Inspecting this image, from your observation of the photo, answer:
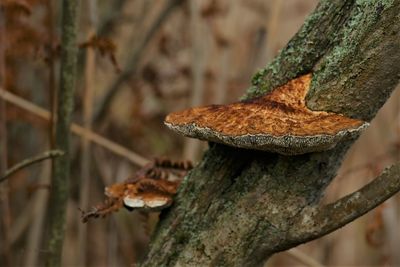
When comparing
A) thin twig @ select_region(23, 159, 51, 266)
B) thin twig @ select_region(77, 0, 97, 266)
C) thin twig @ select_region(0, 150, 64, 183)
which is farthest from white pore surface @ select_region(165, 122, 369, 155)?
thin twig @ select_region(23, 159, 51, 266)

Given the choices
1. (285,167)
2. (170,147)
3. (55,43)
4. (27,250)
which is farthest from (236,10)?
(285,167)

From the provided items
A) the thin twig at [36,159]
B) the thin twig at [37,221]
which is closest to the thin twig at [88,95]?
the thin twig at [37,221]

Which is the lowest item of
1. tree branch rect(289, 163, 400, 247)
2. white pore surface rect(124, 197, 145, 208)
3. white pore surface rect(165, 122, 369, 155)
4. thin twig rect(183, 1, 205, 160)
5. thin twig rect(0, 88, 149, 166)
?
tree branch rect(289, 163, 400, 247)

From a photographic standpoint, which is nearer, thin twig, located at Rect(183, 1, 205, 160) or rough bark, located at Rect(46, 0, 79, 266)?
rough bark, located at Rect(46, 0, 79, 266)

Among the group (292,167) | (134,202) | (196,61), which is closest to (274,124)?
(292,167)

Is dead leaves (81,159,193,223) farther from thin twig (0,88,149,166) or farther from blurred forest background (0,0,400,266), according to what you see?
blurred forest background (0,0,400,266)

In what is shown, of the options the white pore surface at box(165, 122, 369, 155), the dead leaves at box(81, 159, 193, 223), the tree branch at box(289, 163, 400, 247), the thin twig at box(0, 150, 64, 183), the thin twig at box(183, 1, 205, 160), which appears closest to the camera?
the white pore surface at box(165, 122, 369, 155)

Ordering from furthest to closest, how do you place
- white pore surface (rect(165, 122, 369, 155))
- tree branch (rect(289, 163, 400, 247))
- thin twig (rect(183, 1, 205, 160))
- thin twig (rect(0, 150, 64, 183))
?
1. thin twig (rect(183, 1, 205, 160))
2. thin twig (rect(0, 150, 64, 183))
3. tree branch (rect(289, 163, 400, 247))
4. white pore surface (rect(165, 122, 369, 155))
